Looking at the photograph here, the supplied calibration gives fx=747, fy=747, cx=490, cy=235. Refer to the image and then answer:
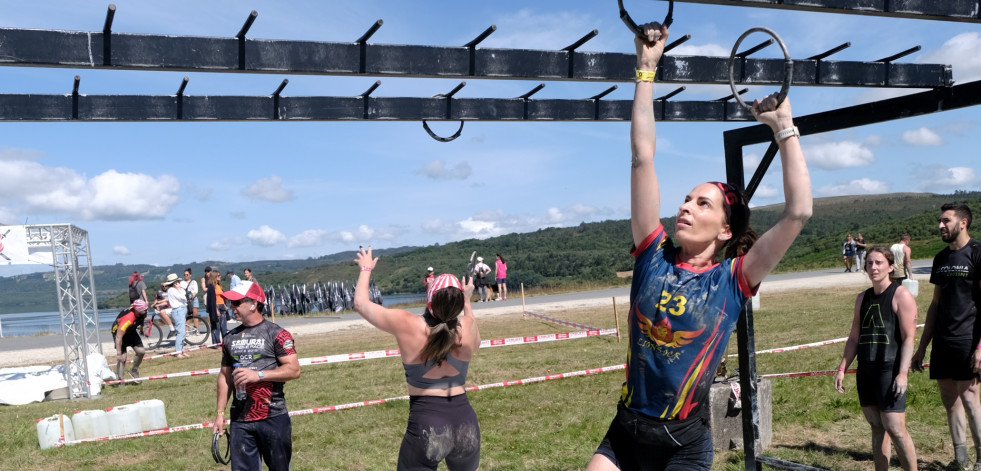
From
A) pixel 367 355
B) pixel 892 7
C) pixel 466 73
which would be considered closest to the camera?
pixel 892 7

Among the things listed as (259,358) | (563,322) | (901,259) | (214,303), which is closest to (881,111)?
(259,358)

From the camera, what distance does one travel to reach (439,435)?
15.1ft

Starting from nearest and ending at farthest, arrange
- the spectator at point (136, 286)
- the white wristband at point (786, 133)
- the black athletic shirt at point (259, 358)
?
the white wristband at point (786, 133)
the black athletic shirt at point (259, 358)
the spectator at point (136, 286)

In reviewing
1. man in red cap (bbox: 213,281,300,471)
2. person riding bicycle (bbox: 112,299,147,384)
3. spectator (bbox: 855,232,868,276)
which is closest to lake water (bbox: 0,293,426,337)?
person riding bicycle (bbox: 112,299,147,384)

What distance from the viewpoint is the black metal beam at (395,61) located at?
4059mm

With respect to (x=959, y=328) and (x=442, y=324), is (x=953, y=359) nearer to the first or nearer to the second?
(x=959, y=328)

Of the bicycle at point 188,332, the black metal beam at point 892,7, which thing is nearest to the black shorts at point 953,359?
the black metal beam at point 892,7

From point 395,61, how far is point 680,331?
9.16ft

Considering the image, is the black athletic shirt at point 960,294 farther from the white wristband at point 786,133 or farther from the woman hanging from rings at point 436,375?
the white wristband at point 786,133

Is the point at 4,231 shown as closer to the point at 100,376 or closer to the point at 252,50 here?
the point at 100,376

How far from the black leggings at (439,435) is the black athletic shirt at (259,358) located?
4.67 ft

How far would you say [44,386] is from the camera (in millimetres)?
13758

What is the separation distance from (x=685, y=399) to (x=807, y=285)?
98.1 ft

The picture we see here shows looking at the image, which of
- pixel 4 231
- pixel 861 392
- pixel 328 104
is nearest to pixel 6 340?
pixel 4 231
